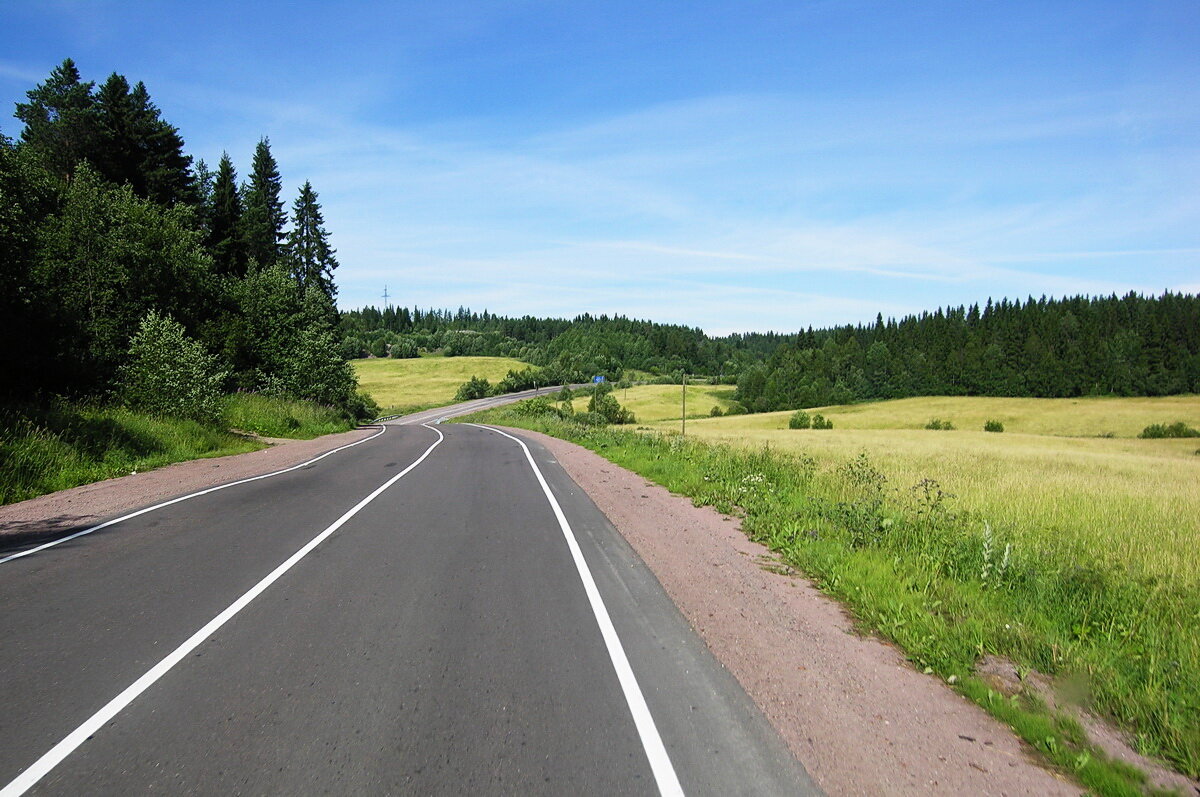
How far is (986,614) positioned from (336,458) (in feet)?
61.3

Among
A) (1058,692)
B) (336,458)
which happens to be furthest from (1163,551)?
(336,458)

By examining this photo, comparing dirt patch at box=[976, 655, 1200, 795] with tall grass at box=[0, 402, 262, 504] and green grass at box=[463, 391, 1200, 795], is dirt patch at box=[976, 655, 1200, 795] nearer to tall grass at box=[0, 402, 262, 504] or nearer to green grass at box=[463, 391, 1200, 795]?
green grass at box=[463, 391, 1200, 795]

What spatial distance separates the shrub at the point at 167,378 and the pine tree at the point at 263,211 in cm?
3189

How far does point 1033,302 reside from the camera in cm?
14138

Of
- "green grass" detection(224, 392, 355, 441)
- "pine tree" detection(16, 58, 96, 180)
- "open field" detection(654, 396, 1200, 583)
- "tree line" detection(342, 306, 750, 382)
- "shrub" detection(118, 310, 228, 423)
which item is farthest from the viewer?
"tree line" detection(342, 306, 750, 382)

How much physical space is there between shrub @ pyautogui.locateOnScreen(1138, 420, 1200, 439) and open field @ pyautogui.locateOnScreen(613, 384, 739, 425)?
5491 centimetres

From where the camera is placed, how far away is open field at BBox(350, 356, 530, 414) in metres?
101

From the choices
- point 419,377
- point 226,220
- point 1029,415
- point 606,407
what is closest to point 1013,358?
point 1029,415

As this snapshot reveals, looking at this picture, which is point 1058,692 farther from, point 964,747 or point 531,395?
point 531,395

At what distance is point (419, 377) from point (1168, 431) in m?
109

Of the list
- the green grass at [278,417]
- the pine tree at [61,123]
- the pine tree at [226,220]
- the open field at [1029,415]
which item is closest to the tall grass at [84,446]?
the green grass at [278,417]

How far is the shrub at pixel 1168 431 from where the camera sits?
61875 mm

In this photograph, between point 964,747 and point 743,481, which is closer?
point 964,747

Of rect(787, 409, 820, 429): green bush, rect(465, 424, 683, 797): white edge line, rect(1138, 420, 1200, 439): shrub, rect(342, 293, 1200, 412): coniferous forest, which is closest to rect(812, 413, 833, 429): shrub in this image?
rect(787, 409, 820, 429): green bush
